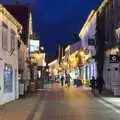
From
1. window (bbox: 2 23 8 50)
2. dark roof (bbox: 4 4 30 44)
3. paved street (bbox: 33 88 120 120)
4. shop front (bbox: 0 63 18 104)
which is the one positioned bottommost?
paved street (bbox: 33 88 120 120)

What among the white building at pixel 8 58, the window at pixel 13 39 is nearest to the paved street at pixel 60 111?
the white building at pixel 8 58

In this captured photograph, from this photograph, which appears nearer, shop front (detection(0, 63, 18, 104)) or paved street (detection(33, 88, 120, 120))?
paved street (detection(33, 88, 120, 120))

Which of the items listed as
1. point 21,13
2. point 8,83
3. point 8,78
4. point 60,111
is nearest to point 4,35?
point 8,78

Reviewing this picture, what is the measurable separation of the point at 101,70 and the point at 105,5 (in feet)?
28.2

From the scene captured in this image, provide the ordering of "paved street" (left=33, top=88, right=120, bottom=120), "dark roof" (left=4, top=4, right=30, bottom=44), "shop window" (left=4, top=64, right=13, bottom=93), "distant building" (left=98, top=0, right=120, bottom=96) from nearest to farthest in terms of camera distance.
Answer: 1. "paved street" (left=33, top=88, right=120, bottom=120)
2. "shop window" (left=4, top=64, right=13, bottom=93)
3. "distant building" (left=98, top=0, right=120, bottom=96)
4. "dark roof" (left=4, top=4, right=30, bottom=44)

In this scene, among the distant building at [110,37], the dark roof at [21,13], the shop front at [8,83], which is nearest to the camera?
the shop front at [8,83]

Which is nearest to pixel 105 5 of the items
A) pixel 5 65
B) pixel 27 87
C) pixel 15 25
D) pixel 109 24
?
pixel 109 24

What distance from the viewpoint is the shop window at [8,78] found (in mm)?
38875

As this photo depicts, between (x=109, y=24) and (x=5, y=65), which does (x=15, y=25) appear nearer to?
(x=5, y=65)

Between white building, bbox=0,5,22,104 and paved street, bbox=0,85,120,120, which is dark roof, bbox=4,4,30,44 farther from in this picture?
paved street, bbox=0,85,120,120

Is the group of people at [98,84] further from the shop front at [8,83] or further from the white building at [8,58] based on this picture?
the shop front at [8,83]

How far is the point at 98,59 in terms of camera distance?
74.1m

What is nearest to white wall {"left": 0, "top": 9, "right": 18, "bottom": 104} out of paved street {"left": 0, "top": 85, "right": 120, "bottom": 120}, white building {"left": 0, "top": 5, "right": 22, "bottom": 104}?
white building {"left": 0, "top": 5, "right": 22, "bottom": 104}

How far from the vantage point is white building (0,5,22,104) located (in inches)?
1447
